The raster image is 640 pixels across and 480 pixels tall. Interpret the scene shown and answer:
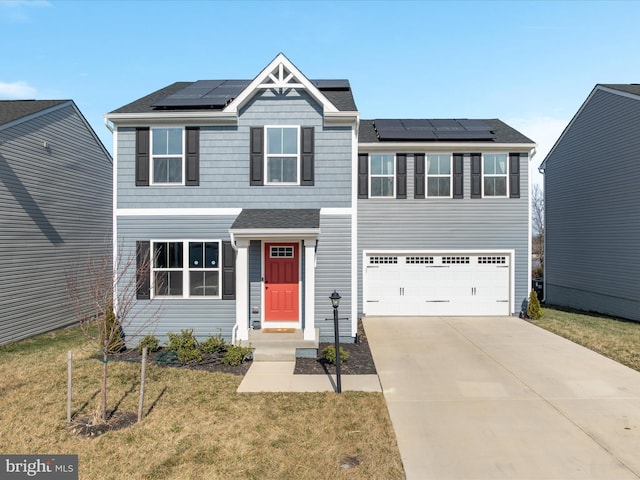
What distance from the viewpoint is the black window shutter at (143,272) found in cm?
955

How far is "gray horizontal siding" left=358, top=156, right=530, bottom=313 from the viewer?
13352 millimetres

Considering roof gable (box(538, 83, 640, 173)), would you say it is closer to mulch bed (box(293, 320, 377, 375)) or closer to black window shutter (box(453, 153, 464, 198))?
black window shutter (box(453, 153, 464, 198))

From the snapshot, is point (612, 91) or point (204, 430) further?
point (612, 91)

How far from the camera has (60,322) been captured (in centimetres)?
1264

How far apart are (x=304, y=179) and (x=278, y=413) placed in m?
5.86

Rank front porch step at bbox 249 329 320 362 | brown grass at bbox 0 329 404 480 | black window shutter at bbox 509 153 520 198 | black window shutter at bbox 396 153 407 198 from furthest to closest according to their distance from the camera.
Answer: black window shutter at bbox 396 153 407 198 → black window shutter at bbox 509 153 520 198 → front porch step at bbox 249 329 320 362 → brown grass at bbox 0 329 404 480

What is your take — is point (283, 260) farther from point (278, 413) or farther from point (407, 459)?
point (407, 459)

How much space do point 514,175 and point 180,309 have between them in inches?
477

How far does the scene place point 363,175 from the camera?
539 inches

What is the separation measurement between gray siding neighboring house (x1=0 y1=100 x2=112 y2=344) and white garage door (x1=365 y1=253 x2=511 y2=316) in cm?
1060

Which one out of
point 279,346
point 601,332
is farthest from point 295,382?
point 601,332

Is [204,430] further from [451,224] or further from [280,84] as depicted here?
[451,224]

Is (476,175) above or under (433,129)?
under

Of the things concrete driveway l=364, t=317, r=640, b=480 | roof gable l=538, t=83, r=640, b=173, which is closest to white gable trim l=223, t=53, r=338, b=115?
concrete driveway l=364, t=317, r=640, b=480
